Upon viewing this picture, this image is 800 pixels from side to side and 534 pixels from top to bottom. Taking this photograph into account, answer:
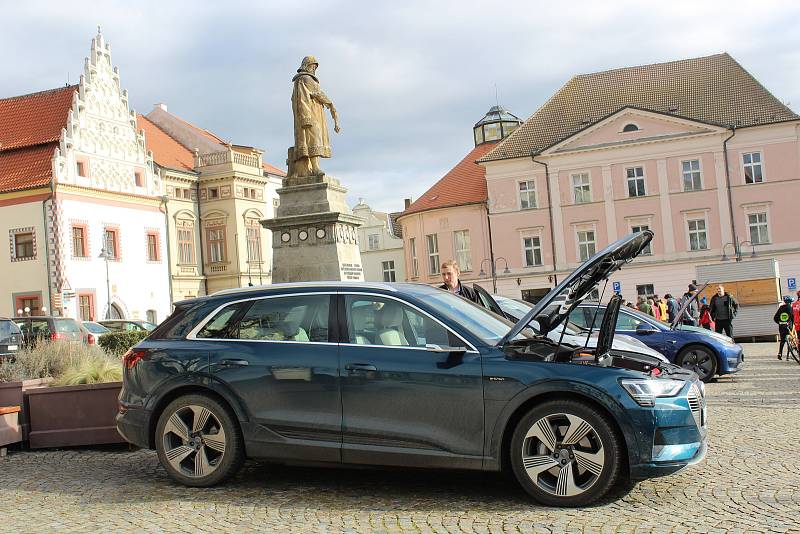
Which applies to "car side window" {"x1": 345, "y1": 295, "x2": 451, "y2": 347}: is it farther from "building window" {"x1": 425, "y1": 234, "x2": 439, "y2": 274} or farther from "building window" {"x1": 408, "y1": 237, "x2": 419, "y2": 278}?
"building window" {"x1": 408, "y1": 237, "x2": 419, "y2": 278}

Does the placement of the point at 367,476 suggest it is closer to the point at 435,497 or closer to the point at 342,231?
the point at 435,497

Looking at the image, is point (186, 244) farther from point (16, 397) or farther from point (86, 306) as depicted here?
point (16, 397)

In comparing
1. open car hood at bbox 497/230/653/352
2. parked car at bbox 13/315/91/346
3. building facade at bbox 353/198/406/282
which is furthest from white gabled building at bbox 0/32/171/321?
open car hood at bbox 497/230/653/352

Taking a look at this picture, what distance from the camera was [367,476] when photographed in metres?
7.63

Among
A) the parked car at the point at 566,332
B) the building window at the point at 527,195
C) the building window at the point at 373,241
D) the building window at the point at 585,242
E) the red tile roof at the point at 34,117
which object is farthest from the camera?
the building window at the point at 373,241

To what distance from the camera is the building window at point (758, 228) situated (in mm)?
47875

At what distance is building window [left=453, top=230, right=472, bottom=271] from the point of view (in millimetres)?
53347

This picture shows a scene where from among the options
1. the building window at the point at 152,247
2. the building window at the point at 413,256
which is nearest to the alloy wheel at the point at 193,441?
the building window at the point at 152,247

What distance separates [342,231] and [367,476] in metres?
8.27

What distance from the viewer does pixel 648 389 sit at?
250 inches

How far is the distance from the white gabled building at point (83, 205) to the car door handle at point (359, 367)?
3633 cm

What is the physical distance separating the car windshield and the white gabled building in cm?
3589

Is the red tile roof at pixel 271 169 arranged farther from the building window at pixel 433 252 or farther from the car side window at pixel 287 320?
the car side window at pixel 287 320

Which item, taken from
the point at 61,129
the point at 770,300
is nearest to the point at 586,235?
the point at 770,300
